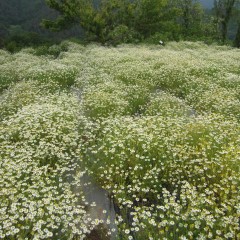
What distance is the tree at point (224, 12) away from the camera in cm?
4844

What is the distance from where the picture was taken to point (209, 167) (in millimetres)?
6016

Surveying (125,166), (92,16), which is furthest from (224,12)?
(125,166)

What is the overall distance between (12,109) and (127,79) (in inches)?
216

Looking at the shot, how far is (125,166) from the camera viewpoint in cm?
647

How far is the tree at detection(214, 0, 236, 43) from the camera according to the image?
48.4 meters

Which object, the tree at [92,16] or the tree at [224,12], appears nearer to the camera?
the tree at [92,16]

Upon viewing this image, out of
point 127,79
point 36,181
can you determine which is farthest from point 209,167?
point 127,79

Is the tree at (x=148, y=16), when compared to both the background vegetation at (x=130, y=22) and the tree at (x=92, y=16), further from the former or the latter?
the tree at (x=92, y=16)

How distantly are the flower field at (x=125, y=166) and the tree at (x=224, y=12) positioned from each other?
40.0 meters

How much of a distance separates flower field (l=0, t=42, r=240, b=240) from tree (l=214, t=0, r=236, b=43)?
40.0 m

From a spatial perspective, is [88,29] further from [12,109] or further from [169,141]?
[169,141]

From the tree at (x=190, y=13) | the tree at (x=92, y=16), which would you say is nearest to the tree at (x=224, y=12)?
the tree at (x=190, y=13)

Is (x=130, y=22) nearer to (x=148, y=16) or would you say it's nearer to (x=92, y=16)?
(x=148, y=16)

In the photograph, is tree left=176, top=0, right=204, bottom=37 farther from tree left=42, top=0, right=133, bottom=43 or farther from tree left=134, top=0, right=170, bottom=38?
tree left=42, top=0, right=133, bottom=43
